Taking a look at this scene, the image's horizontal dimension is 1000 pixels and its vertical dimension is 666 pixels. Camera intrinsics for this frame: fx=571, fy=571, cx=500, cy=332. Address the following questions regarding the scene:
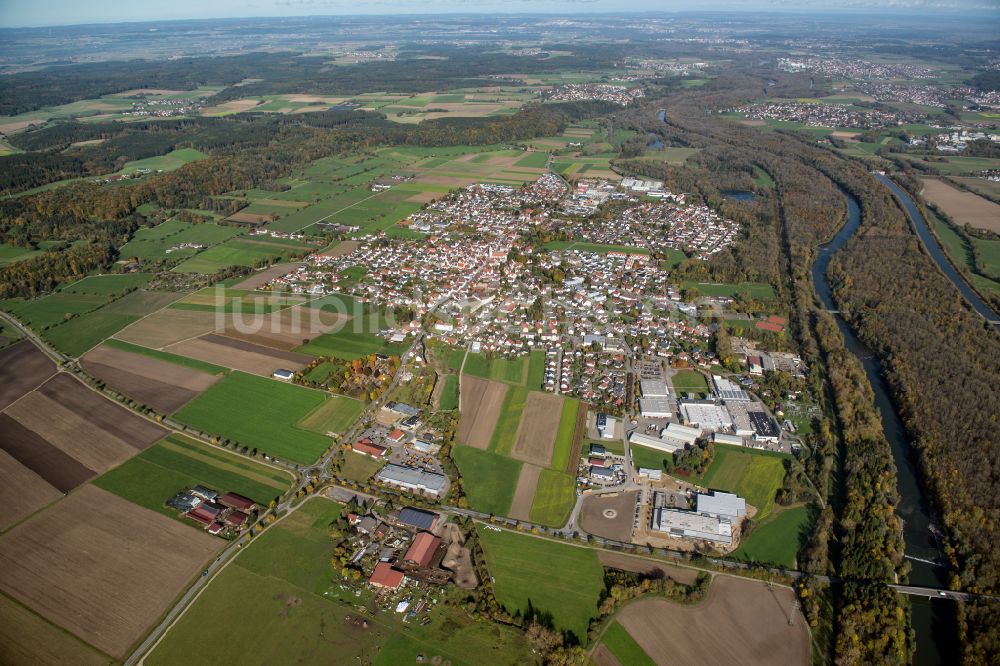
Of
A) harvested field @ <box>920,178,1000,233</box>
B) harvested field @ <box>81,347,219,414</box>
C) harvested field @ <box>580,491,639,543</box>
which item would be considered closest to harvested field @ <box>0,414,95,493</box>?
harvested field @ <box>81,347,219,414</box>

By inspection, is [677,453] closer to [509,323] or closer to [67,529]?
[509,323]

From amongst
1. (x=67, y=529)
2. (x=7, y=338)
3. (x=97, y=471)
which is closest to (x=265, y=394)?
(x=97, y=471)

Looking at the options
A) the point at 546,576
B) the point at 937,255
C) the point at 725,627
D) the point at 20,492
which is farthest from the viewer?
the point at 937,255

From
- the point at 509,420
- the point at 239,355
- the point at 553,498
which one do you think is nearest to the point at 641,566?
the point at 553,498

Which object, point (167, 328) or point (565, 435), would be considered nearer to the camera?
point (565, 435)

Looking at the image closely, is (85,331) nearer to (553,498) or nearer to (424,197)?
(553,498)

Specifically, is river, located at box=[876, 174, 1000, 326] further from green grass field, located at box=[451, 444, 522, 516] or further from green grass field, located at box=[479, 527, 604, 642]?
green grass field, located at box=[479, 527, 604, 642]
